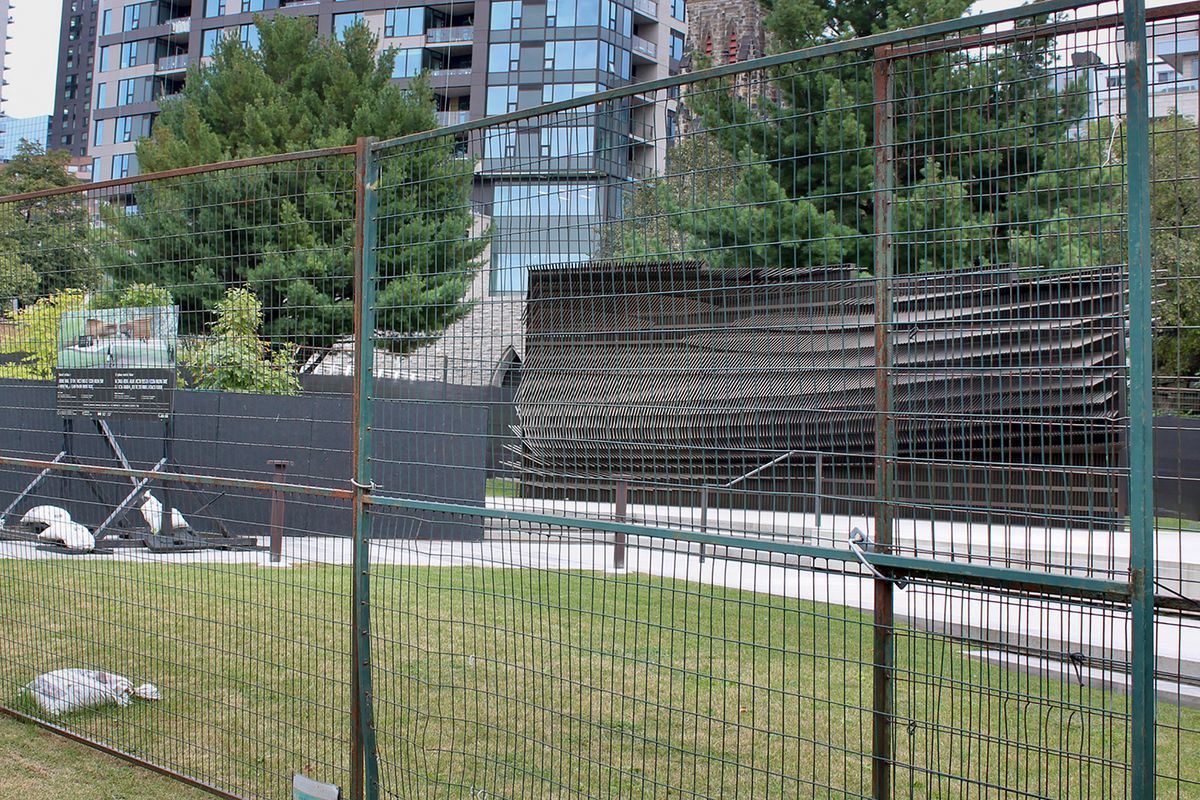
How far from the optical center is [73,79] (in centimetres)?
12506

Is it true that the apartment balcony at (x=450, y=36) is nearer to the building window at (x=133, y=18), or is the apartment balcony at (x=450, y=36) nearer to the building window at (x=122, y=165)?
the building window at (x=133, y=18)

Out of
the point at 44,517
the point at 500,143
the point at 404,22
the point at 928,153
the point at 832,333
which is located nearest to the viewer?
the point at 832,333

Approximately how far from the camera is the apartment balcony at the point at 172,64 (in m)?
48.8

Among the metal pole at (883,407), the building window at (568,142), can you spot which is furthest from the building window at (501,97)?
the metal pole at (883,407)

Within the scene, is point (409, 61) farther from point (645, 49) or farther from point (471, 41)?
point (645, 49)

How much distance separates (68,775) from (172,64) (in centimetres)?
5154

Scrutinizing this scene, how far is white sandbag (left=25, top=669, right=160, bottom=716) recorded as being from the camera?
16.1ft

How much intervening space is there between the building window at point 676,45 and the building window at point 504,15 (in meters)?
7.28

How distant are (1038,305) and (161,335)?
3.74 m

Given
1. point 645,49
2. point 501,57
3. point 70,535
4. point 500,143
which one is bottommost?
point 70,535

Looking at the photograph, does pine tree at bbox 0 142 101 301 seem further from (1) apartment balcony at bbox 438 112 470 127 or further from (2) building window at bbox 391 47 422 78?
(2) building window at bbox 391 47 422 78

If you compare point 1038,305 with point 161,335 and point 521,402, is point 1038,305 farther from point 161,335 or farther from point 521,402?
point 161,335

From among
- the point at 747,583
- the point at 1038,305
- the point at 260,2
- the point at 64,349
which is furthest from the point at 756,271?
the point at 260,2

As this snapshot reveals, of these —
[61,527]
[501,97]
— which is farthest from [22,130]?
[61,527]
